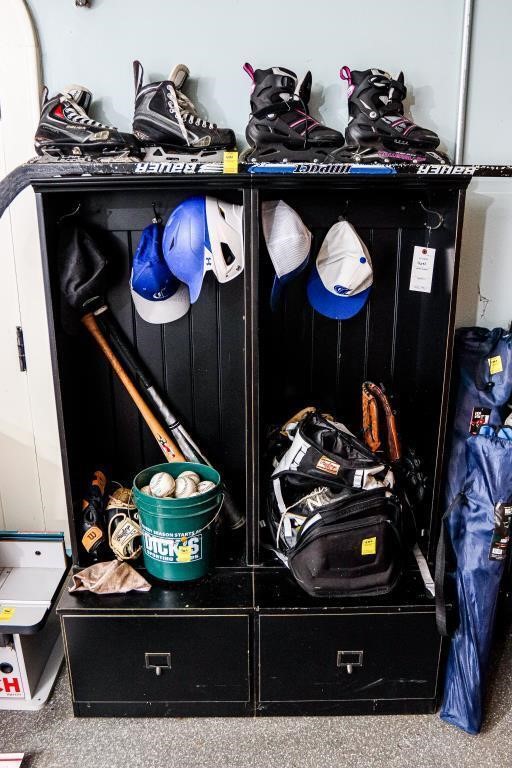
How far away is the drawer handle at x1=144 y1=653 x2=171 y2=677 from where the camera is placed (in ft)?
5.67

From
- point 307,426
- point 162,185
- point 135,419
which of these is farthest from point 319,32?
point 135,419

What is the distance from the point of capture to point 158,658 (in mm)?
1732

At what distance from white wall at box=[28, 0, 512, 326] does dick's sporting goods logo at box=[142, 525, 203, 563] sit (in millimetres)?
1278

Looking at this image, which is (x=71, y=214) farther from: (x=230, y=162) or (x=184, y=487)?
(x=184, y=487)

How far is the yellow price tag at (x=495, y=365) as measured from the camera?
1840mm

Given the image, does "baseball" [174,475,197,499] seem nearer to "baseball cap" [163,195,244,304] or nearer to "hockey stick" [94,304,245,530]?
"hockey stick" [94,304,245,530]

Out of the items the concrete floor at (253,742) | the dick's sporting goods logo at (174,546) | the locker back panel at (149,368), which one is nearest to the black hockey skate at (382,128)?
the locker back panel at (149,368)

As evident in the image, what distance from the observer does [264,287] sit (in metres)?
1.90

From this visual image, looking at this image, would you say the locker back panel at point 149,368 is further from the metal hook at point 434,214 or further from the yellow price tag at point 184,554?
the metal hook at point 434,214

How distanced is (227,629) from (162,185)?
127cm

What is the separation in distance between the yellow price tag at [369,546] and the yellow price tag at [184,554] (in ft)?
A: 1.67

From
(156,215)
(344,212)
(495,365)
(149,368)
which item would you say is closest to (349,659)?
(495,365)

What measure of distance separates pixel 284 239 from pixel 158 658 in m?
1.27

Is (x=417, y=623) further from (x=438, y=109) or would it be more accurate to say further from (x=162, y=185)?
(x=438, y=109)
